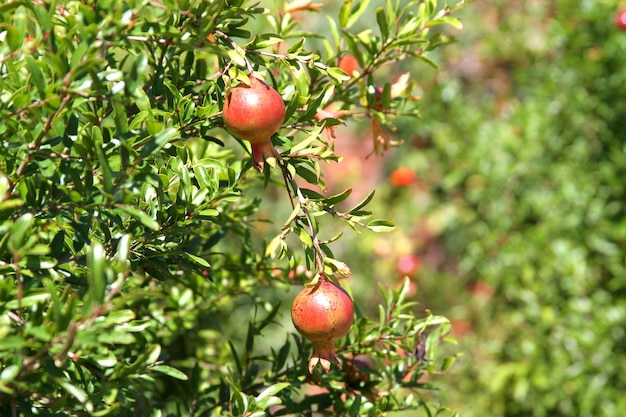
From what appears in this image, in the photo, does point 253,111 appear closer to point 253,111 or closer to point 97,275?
point 253,111

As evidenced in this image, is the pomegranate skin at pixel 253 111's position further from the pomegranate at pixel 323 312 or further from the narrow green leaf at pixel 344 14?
the narrow green leaf at pixel 344 14

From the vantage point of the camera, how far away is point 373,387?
1.13 meters

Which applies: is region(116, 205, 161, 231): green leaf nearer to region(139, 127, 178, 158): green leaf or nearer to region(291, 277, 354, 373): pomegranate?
region(139, 127, 178, 158): green leaf

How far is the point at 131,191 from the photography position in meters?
0.77

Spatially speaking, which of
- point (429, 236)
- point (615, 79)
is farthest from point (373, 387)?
point (429, 236)

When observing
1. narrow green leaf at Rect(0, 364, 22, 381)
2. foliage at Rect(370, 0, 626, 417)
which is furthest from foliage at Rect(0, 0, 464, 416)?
foliage at Rect(370, 0, 626, 417)

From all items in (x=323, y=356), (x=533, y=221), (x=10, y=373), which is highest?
(x=10, y=373)

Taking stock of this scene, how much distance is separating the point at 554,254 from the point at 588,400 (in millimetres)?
524

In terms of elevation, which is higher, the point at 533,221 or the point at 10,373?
the point at 10,373

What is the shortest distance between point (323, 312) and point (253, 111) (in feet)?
0.78

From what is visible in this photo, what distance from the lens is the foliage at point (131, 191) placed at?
70cm

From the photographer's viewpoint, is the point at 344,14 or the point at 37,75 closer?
the point at 37,75

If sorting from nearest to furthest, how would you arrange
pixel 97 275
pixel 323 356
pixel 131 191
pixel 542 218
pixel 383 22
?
pixel 97 275 → pixel 131 191 → pixel 323 356 → pixel 383 22 → pixel 542 218

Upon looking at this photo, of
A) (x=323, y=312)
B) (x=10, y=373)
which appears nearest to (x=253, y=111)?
(x=323, y=312)
